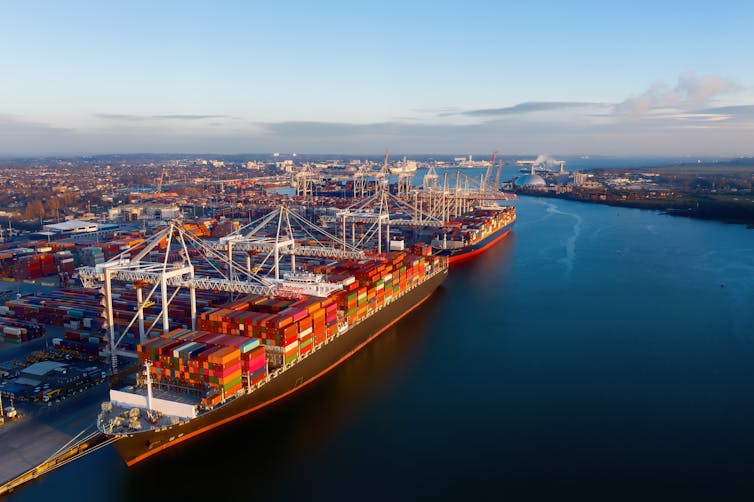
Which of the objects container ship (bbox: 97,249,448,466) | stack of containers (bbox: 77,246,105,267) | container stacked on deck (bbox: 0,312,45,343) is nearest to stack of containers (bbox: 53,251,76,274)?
stack of containers (bbox: 77,246,105,267)

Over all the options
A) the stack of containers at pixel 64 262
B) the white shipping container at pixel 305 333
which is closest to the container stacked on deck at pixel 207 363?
the white shipping container at pixel 305 333

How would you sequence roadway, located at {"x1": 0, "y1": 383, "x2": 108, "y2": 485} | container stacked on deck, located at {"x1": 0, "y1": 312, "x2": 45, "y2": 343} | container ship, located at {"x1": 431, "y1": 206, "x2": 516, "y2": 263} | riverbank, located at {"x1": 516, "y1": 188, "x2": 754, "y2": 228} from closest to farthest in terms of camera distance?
roadway, located at {"x1": 0, "y1": 383, "x2": 108, "y2": 485}
container stacked on deck, located at {"x1": 0, "y1": 312, "x2": 45, "y2": 343}
container ship, located at {"x1": 431, "y1": 206, "x2": 516, "y2": 263}
riverbank, located at {"x1": 516, "y1": 188, "x2": 754, "y2": 228}

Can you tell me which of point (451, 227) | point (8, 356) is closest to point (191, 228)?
point (451, 227)

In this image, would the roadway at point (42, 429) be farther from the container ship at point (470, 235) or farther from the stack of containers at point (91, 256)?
the container ship at point (470, 235)

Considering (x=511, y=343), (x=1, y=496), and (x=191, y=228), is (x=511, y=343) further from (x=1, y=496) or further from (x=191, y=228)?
(x=191, y=228)

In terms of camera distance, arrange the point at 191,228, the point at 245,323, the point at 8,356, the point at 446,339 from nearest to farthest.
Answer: the point at 245,323 → the point at 8,356 → the point at 446,339 → the point at 191,228

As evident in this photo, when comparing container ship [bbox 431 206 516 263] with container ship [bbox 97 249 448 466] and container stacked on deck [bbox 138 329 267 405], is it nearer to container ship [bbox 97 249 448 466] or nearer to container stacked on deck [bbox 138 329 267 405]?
container ship [bbox 97 249 448 466]
